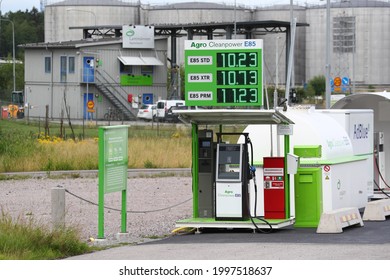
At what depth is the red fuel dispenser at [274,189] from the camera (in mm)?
19828

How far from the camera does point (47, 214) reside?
22.8 meters

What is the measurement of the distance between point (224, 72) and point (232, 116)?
1.40 m

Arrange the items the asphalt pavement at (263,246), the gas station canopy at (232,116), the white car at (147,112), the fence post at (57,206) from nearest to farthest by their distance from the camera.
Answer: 1. the asphalt pavement at (263,246)
2. the fence post at (57,206)
3. the gas station canopy at (232,116)
4. the white car at (147,112)

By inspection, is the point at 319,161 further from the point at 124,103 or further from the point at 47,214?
the point at 124,103

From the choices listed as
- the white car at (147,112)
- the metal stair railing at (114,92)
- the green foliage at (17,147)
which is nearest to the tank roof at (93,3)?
the metal stair railing at (114,92)

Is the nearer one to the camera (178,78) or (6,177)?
(6,177)

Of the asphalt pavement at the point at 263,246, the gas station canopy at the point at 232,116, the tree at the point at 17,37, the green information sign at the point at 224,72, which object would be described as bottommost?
the asphalt pavement at the point at 263,246

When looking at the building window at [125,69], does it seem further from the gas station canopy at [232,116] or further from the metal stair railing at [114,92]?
the gas station canopy at [232,116]

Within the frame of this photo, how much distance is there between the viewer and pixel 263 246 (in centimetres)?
1653

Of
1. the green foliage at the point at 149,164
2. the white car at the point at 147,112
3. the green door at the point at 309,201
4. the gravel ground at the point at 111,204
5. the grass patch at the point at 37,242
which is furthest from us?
the white car at the point at 147,112

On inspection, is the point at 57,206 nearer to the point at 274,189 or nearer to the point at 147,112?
the point at 274,189

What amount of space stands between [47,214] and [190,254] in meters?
8.07

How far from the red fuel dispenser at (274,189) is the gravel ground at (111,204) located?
2026 millimetres

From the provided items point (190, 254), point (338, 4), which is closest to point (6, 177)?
point (190, 254)
